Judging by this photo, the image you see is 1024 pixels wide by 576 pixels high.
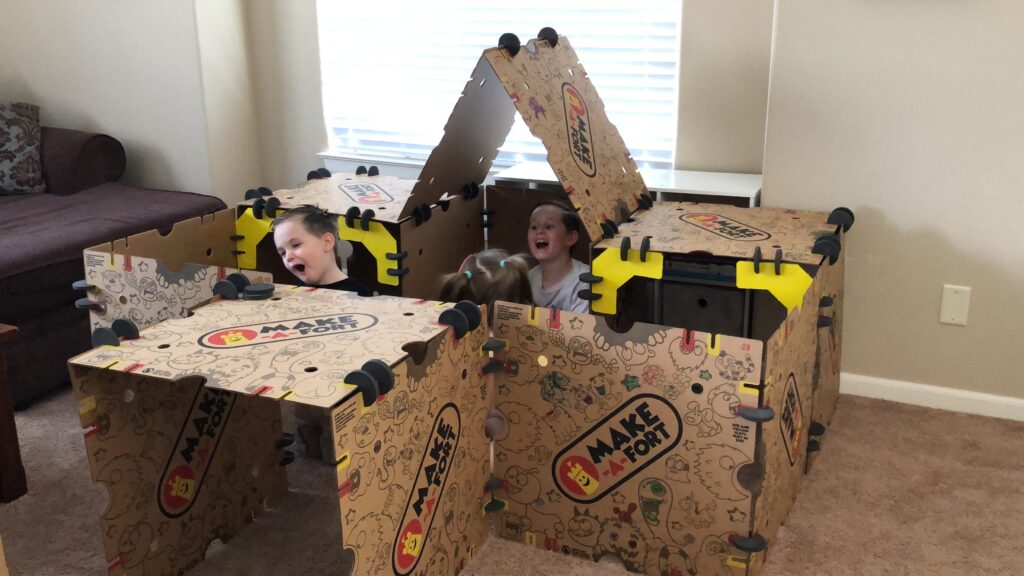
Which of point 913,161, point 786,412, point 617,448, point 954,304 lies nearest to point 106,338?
point 617,448

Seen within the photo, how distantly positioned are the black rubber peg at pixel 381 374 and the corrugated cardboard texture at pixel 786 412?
67 cm

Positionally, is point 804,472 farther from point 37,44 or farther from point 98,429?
point 37,44

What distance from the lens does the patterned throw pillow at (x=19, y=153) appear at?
339 centimetres

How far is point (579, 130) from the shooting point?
2.38 m

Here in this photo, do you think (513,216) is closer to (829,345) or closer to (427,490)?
(829,345)

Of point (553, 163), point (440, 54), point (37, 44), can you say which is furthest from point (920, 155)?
point (37, 44)

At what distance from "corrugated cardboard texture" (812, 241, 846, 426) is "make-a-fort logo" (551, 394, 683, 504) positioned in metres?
0.54

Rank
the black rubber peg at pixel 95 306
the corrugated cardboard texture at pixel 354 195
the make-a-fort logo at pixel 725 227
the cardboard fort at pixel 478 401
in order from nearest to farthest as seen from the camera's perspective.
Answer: the cardboard fort at pixel 478 401, the black rubber peg at pixel 95 306, the make-a-fort logo at pixel 725 227, the corrugated cardboard texture at pixel 354 195

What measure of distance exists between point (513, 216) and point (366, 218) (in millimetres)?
656

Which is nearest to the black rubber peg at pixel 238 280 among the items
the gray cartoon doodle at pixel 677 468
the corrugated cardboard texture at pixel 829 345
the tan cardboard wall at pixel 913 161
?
the gray cartoon doodle at pixel 677 468

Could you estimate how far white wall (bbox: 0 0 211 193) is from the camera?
3.51 m

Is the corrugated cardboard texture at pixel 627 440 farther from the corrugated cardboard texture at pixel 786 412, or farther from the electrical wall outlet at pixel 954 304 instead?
the electrical wall outlet at pixel 954 304

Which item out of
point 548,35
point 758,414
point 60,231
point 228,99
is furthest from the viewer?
point 228,99

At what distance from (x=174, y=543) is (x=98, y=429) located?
1.12ft
